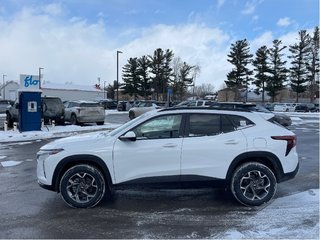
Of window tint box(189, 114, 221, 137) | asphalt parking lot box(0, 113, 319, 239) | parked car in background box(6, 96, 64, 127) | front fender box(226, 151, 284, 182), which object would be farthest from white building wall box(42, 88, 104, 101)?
front fender box(226, 151, 284, 182)

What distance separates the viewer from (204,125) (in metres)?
6.12

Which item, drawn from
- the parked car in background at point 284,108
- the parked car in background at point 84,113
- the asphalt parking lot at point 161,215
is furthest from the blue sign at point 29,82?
the parked car in background at point 284,108

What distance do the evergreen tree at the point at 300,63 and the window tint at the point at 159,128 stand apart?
221ft

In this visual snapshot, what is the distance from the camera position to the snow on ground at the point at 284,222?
4.77 meters

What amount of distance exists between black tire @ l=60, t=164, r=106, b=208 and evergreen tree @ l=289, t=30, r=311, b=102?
6826 centimetres

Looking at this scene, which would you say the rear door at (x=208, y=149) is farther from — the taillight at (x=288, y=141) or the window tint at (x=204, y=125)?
the taillight at (x=288, y=141)

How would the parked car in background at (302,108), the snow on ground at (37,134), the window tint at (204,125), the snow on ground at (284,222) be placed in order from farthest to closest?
the parked car in background at (302,108)
the snow on ground at (37,134)
the window tint at (204,125)
the snow on ground at (284,222)

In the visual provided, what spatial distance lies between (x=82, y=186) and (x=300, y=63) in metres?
69.3

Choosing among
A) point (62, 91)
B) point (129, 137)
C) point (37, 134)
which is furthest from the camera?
point (62, 91)

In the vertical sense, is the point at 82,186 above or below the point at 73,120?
below

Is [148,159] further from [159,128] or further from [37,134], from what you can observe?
[37,134]

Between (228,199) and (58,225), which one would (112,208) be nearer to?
(58,225)

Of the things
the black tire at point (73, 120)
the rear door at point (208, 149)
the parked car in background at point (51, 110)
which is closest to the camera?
the rear door at point (208, 149)

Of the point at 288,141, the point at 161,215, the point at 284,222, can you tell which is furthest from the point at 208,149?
the point at 284,222
